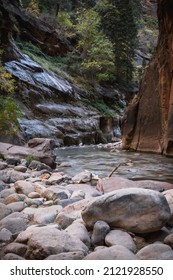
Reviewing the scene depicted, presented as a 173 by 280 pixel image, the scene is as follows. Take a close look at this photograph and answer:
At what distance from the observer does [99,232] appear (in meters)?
2.97

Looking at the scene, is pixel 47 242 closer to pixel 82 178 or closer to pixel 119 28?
pixel 82 178

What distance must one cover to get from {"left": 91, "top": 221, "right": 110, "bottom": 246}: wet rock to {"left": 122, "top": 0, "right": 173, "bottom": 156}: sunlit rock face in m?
9.59

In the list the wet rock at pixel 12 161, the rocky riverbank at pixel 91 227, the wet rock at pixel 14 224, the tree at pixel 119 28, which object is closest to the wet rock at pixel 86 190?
the rocky riverbank at pixel 91 227

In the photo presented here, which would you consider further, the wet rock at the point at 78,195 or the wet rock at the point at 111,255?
the wet rock at the point at 78,195

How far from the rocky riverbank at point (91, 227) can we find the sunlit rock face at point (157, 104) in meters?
9.22

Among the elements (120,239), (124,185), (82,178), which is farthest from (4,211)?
(82,178)

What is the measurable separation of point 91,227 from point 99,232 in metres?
0.23

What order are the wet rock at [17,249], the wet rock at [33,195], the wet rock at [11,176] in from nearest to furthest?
1. the wet rock at [17,249]
2. the wet rock at [33,195]
3. the wet rock at [11,176]

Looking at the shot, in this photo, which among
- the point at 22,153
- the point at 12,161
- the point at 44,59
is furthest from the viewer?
the point at 44,59

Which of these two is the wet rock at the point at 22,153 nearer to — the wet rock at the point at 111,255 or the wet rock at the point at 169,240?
the wet rock at the point at 169,240

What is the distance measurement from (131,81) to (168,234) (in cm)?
2952

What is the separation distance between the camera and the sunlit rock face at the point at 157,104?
13.0 meters

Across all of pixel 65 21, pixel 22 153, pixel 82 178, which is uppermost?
pixel 65 21

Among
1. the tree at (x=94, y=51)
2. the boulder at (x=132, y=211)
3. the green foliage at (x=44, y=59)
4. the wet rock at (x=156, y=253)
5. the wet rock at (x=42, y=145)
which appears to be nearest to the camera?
the wet rock at (x=156, y=253)
